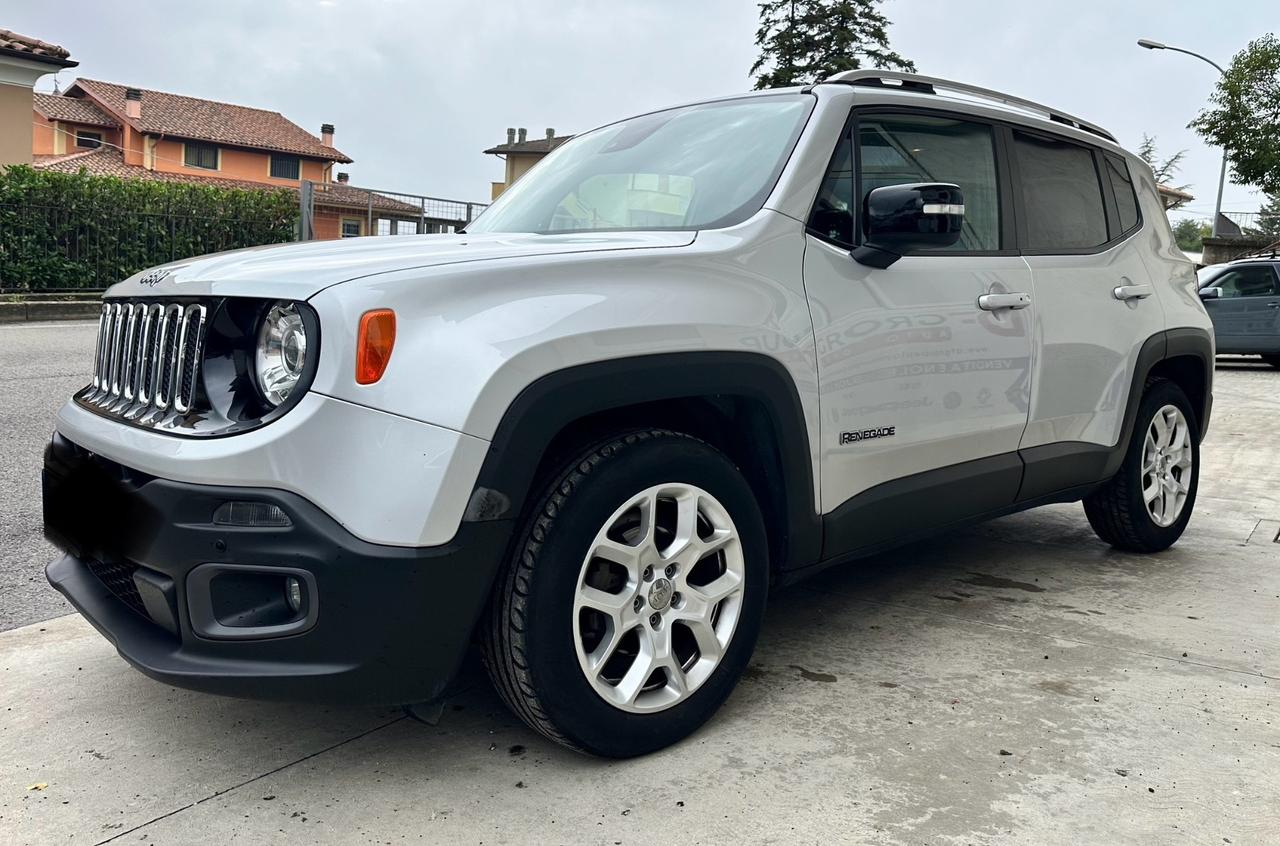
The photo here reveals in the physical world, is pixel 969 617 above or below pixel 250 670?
below

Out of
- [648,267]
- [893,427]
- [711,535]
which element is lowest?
[711,535]

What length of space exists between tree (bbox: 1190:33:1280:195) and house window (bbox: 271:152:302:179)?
3778cm

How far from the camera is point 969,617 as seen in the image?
12.4 feet

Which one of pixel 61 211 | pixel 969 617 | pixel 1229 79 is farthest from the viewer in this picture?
pixel 1229 79

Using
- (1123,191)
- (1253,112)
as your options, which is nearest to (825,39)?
(1253,112)

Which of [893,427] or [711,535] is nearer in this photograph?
[711,535]

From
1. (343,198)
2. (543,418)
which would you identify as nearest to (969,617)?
(543,418)

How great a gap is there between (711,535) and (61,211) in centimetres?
1723

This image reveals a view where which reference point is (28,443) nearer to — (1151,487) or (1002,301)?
(1002,301)

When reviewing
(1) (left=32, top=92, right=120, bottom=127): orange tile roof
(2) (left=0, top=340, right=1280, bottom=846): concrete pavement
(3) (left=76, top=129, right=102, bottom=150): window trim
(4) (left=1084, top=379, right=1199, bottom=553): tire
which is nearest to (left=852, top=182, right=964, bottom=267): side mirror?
(2) (left=0, top=340, right=1280, bottom=846): concrete pavement

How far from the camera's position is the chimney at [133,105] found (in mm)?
44156

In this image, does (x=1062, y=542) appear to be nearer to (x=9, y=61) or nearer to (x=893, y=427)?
(x=893, y=427)

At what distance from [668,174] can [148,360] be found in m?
1.63

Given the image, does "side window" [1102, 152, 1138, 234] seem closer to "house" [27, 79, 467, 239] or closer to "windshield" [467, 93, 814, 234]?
"windshield" [467, 93, 814, 234]
